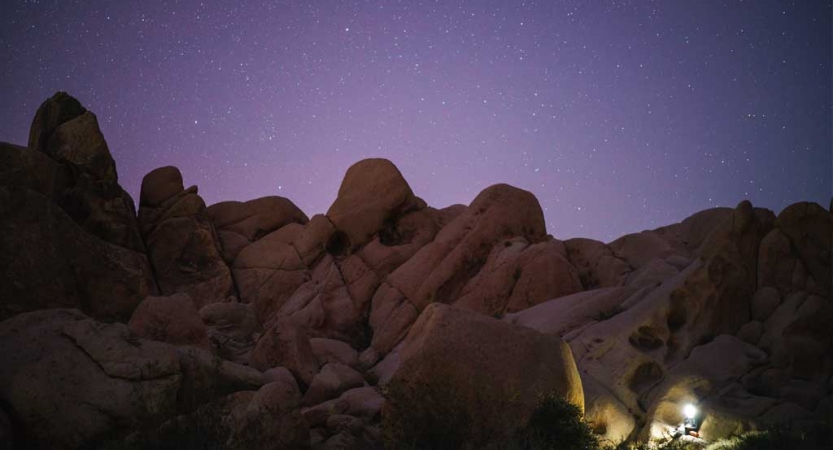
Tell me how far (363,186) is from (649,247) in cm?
1749

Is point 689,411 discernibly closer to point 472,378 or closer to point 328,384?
point 472,378

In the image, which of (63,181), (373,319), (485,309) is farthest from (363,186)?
(63,181)

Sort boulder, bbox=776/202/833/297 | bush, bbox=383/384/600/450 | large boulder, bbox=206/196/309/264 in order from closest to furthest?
bush, bbox=383/384/600/450 < boulder, bbox=776/202/833/297 < large boulder, bbox=206/196/309/264

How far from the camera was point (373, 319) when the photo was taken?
1165 inches

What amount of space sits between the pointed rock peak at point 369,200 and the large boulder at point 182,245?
26.1ft

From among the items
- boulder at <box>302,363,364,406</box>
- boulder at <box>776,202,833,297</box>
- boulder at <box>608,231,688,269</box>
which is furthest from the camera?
boulder at <box>608,231,688,269</box>

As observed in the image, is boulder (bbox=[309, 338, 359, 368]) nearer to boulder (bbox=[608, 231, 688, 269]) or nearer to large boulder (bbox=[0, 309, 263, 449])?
large boulder (bbox=[0, 309, 263, 449])

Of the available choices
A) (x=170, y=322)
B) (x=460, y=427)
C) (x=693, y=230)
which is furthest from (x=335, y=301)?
(x=460, y=427)

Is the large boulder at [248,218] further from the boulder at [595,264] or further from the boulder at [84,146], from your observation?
the boulder at [595,264]

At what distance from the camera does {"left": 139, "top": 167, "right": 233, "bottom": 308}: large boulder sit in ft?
A: 110

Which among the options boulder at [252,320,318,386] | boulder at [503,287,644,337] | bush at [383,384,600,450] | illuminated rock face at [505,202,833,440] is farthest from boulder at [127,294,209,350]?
illuminated rock face at [505,202,833,440]

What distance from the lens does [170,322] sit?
722 inches

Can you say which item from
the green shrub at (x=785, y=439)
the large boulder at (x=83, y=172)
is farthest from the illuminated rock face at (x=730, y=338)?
the large boulder at (x=83, y=172)

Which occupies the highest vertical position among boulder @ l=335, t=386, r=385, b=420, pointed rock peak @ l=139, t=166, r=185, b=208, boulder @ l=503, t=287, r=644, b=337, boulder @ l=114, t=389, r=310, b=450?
pointed rock peak @ l=139, t=166, r=185, b=208
